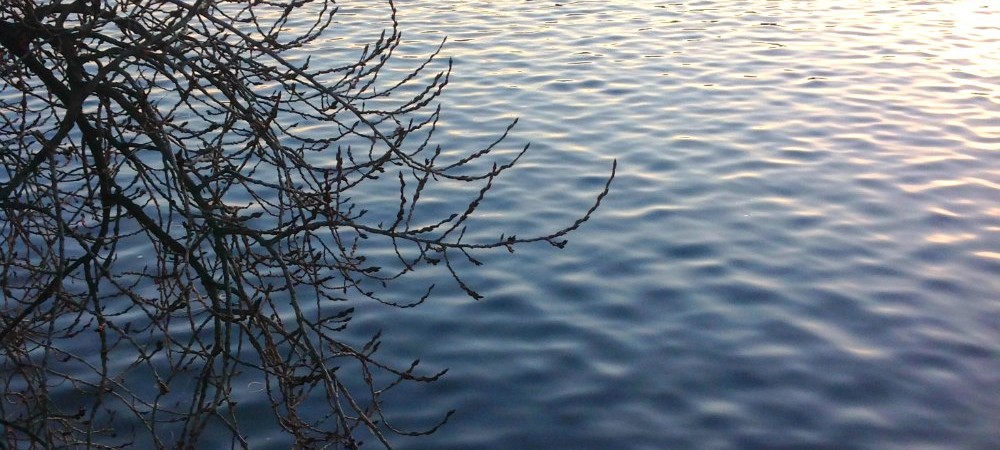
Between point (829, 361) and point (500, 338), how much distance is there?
2.23 meters

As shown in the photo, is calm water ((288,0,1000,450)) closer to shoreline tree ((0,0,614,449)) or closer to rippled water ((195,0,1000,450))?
rippled water ((195,0,1000,450))

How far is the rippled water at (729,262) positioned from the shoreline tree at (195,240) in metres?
0.56

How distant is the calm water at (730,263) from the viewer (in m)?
7.34

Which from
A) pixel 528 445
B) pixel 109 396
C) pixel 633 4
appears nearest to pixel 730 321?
pixel 528 445

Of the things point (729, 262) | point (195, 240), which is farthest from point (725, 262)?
point (195, 240)

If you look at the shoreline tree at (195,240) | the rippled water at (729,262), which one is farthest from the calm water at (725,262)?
the shoreline tree at (195,240)

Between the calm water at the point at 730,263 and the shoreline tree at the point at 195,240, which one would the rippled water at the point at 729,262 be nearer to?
the calm water at the point at 730,263

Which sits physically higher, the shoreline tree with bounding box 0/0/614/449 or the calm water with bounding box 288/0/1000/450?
the shoreline tree with bounding box 0/0/614/449

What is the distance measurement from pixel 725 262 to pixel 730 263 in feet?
0.14

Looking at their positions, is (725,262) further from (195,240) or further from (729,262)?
(195,240)

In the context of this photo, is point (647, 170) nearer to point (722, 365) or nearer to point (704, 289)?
point (704, 289)

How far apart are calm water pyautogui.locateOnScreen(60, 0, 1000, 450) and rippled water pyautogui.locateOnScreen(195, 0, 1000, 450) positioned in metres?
0.02

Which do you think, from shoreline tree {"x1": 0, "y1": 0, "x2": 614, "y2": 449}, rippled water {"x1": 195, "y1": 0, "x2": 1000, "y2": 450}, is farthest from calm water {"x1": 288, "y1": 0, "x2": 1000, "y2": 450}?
shoreline tree {"x1": 0, "y1": 0, "x2": 614, "y2": 449}

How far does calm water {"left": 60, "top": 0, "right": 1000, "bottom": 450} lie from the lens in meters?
7.34
